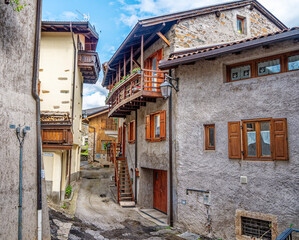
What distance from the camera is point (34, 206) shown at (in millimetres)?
6883

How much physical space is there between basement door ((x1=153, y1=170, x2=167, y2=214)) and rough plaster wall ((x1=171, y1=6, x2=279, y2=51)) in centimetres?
618

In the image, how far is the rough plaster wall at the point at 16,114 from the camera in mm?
5996

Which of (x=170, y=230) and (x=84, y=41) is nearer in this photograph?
(x=170, y=230)

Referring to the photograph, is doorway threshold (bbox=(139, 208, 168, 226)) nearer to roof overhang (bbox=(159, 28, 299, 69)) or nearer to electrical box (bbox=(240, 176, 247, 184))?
electrical box (bbox=(240, 176, 247, 184))

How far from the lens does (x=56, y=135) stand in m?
12.5

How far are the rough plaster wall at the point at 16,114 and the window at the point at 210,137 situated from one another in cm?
568

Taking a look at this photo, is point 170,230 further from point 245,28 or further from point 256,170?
point 245,28

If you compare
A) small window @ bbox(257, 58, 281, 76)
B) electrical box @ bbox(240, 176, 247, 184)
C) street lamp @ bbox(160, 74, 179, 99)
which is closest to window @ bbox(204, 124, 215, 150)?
electrical box @ bbox(240, 176, 247, 184)

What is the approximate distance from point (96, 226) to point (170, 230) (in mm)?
2794

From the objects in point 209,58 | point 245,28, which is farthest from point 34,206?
point 245,28

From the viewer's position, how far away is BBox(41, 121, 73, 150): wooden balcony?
40.4 ft

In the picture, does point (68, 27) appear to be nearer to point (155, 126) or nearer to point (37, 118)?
A: point (155, 126)

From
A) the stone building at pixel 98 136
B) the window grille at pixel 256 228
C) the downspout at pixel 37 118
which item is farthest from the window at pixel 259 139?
the stone building at pixel 98 136

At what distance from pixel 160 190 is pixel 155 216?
150cm
